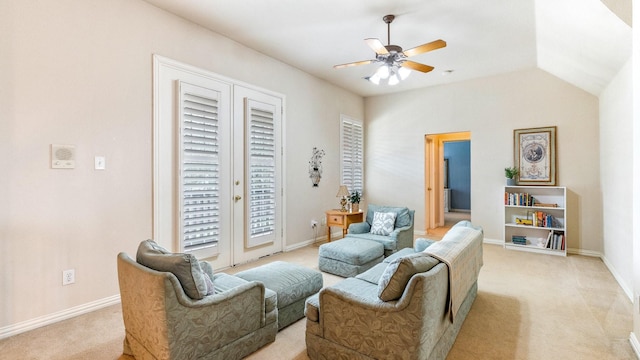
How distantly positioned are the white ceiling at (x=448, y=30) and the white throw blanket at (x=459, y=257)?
214 cm

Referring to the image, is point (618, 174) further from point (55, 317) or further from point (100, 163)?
point (55, 317)

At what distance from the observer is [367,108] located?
7.06 metres

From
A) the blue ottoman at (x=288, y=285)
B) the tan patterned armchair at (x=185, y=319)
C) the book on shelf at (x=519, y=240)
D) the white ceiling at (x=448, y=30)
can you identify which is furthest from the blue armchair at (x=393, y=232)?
the white ceiling at (x=448, y=30)

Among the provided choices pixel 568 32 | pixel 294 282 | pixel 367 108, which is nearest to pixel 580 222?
pixel 568 32

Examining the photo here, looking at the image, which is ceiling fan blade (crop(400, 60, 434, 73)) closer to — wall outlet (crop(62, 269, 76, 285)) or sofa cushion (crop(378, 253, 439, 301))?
sofa cushion (crop(378, 253, 439, 301))

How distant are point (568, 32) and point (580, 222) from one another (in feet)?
10.0

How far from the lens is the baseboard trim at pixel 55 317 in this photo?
2.45 m

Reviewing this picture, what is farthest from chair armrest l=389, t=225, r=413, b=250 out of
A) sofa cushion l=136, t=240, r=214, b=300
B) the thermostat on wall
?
the thermostat on wall

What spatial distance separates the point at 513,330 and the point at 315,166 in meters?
3.77

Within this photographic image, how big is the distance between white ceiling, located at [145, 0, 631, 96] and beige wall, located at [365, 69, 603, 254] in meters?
0.44

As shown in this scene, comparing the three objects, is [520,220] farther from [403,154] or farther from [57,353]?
[57,353]

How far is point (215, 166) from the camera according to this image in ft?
12.7

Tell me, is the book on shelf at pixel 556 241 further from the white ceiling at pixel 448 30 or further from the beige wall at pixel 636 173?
the beige wall at pixel 636 173

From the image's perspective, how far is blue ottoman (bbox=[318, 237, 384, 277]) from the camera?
366 cm
